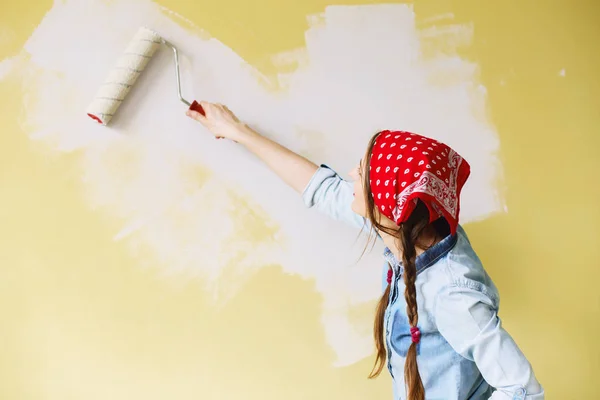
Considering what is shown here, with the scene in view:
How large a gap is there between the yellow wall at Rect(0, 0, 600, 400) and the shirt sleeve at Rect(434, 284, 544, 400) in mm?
367

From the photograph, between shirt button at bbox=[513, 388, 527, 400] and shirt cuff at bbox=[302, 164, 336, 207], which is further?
shirt cuff at bbox=[302, 164, 336, 207]

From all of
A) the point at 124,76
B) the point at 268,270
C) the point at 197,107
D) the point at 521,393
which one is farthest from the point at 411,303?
the point at 124,76

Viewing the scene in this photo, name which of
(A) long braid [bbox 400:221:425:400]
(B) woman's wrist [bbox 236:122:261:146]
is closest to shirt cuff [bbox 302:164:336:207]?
(B) woman's wrist [bbox 236:122:261:146]

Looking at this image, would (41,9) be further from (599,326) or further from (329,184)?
(599,326)

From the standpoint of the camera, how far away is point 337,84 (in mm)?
1201

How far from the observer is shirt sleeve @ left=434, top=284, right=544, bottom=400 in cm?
88

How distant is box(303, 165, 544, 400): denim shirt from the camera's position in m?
0.89

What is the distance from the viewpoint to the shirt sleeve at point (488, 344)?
34.8 inches

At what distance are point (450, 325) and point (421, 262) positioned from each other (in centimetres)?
12

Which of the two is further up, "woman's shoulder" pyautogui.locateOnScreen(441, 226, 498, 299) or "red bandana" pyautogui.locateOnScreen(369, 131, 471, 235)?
"red bandana" pyautogui.locateOnScreen(369, 131, 471, 235)

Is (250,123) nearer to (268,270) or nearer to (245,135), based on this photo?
(245,135)

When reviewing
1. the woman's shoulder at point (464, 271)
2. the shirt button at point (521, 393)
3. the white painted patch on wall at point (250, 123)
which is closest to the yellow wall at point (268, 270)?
the white painted patch on wall at point (250, 123)

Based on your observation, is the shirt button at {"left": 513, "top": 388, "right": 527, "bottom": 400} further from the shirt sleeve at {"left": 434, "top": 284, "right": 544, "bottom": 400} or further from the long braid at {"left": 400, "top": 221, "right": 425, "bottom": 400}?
the long braid at {"left": 400, "top": 221, "right": 425, "bottom": 400}

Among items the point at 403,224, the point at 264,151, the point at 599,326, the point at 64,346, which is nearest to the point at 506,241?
the point at 599,326
